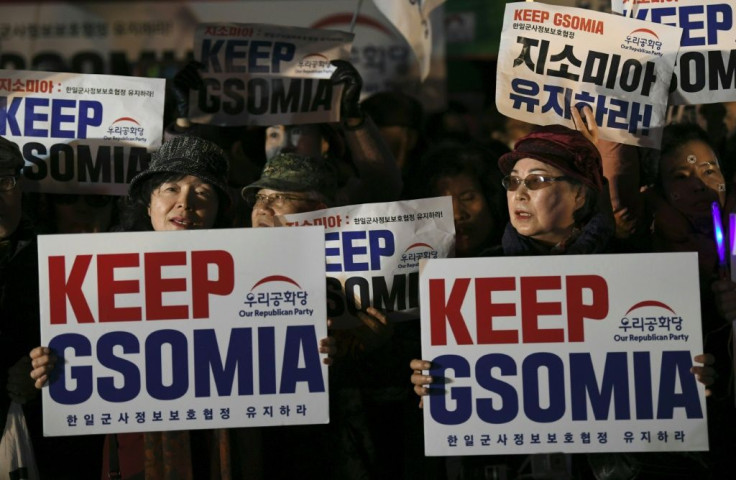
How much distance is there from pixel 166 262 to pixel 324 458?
1003mm

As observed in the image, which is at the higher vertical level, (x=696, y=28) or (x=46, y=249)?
(x=696, y=28)

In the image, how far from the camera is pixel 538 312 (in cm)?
→ 407

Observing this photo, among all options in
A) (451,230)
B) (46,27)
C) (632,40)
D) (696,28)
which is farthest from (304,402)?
(46,27)

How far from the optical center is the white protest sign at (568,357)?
4008 millimetres

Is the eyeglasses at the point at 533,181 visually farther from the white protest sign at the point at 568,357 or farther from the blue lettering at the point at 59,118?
the blue lettering at the point at 59,118

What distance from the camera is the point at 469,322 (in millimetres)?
4043

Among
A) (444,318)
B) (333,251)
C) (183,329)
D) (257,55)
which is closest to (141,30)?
(257,55)

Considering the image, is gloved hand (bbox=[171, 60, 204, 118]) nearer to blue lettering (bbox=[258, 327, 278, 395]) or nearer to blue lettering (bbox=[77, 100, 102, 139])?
blue lettering (bbox=[77, 100, 102, 139])

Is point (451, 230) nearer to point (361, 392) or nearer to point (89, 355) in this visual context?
point (361, 392)

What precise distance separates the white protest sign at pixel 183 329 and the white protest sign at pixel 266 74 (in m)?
1.49

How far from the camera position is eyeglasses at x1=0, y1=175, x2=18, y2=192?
14.4 ft

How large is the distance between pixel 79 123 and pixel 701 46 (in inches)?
115

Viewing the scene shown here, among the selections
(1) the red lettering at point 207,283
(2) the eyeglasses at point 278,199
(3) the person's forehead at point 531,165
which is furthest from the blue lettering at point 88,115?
(3) the person's forehead at point 531,165

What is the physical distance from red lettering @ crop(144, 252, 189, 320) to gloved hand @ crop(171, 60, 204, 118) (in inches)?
59.4
